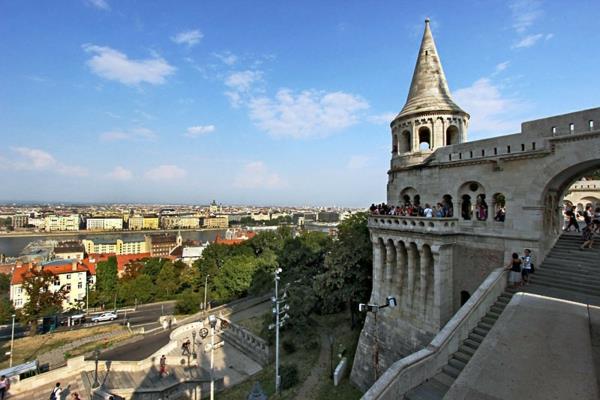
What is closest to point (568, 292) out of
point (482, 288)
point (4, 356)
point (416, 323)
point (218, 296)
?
point (482, 288)

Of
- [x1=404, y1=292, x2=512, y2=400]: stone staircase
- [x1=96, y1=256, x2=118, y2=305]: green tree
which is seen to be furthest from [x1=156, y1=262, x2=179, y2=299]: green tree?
[x1=404, y1=292, x2=512, y2=400]: stone staircase

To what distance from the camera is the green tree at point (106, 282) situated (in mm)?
50719

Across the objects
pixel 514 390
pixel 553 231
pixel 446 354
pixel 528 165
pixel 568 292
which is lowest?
pixel 446 354

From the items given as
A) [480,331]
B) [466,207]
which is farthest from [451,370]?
[466,207]

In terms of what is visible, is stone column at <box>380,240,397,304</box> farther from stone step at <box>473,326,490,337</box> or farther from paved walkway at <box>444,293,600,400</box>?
paved walkway at <box>444,293,600,400</box>

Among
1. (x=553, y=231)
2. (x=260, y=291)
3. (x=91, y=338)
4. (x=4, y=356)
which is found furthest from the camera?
(x=260, y=291)

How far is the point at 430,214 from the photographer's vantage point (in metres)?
16.2

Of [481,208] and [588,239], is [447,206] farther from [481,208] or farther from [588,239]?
[588,239]

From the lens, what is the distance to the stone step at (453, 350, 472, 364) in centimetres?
1024

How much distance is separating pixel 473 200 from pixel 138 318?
44680 mm

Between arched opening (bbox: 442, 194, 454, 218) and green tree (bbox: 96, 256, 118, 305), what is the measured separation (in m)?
52.2

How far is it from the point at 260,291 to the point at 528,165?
110ft

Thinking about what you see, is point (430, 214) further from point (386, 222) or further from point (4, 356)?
point (4, 356)

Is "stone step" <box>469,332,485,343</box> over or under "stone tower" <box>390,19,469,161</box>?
under
